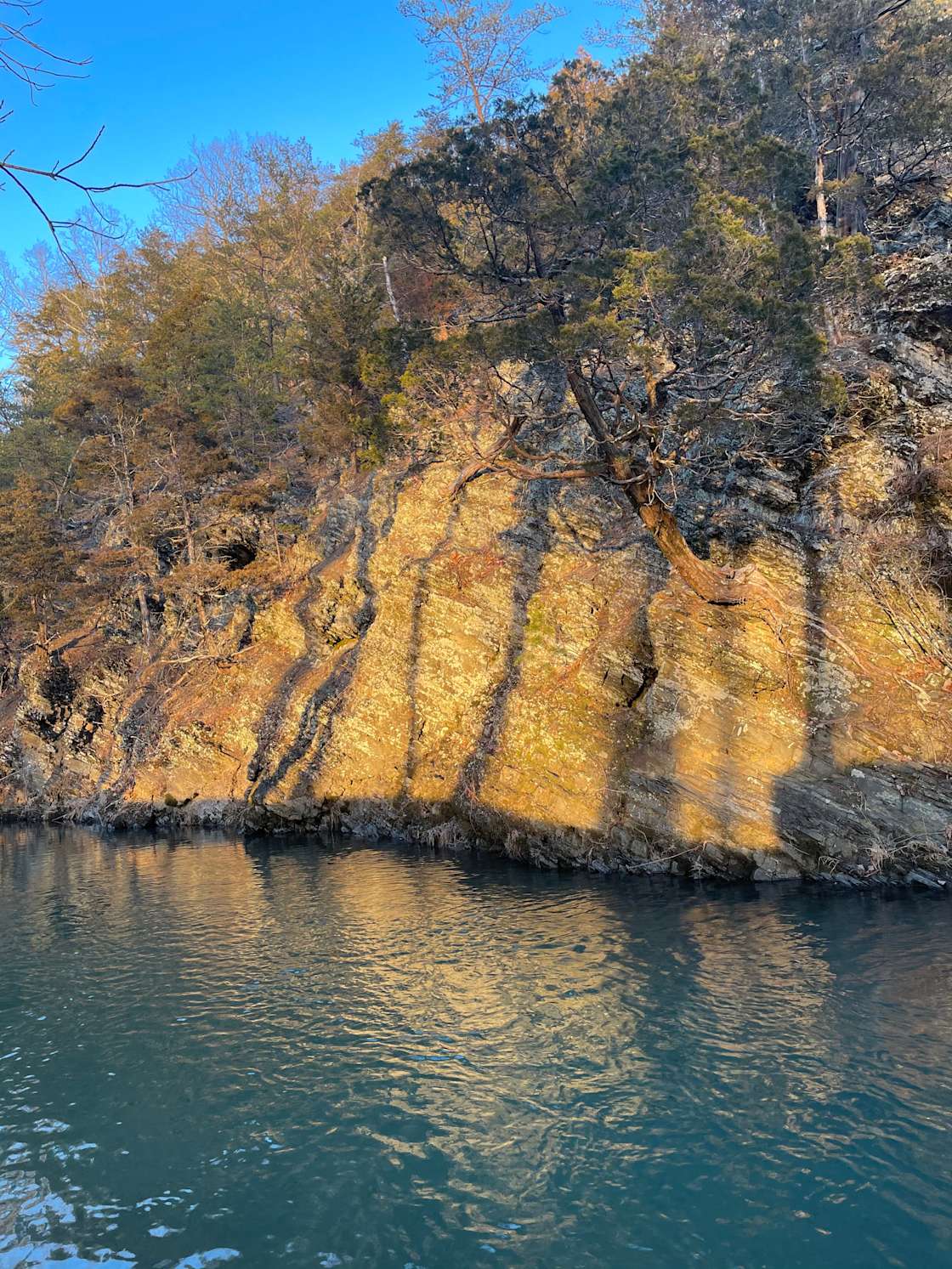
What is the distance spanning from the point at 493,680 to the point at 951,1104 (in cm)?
1647

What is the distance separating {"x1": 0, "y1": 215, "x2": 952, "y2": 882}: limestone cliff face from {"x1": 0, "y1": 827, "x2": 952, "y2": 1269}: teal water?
106 inches

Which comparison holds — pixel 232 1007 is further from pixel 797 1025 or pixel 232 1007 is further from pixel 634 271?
pixel 634 271

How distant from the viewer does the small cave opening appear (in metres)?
35.6

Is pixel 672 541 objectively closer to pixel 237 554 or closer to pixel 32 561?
pixel 237 554

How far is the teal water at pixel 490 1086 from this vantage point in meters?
6.44

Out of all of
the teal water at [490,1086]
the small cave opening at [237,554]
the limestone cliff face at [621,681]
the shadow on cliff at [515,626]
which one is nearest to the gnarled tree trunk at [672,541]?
the limestone cliff face at [621,681]

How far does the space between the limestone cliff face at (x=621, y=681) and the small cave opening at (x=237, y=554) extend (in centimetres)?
574

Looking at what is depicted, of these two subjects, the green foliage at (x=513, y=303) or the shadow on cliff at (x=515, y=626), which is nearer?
the green foliage at (x=513, y=303)

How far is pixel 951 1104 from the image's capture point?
792cm

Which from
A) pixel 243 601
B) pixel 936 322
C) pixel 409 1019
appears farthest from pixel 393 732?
pixel 936 322

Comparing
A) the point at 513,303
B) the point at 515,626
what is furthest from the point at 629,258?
the point at 515,626

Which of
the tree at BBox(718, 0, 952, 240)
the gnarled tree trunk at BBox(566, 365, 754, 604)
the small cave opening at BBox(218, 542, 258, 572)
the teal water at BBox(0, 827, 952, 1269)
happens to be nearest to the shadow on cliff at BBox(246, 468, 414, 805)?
A: the small cave opening at BBox(218, 542, 258, 572)

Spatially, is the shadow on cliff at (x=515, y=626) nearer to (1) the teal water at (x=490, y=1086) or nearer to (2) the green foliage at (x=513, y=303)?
(2) the green foliage at (x=513, y=303)

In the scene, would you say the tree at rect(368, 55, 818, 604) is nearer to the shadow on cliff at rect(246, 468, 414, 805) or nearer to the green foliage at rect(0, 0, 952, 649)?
the green foliage at rect(0, 0, 952, 649)
